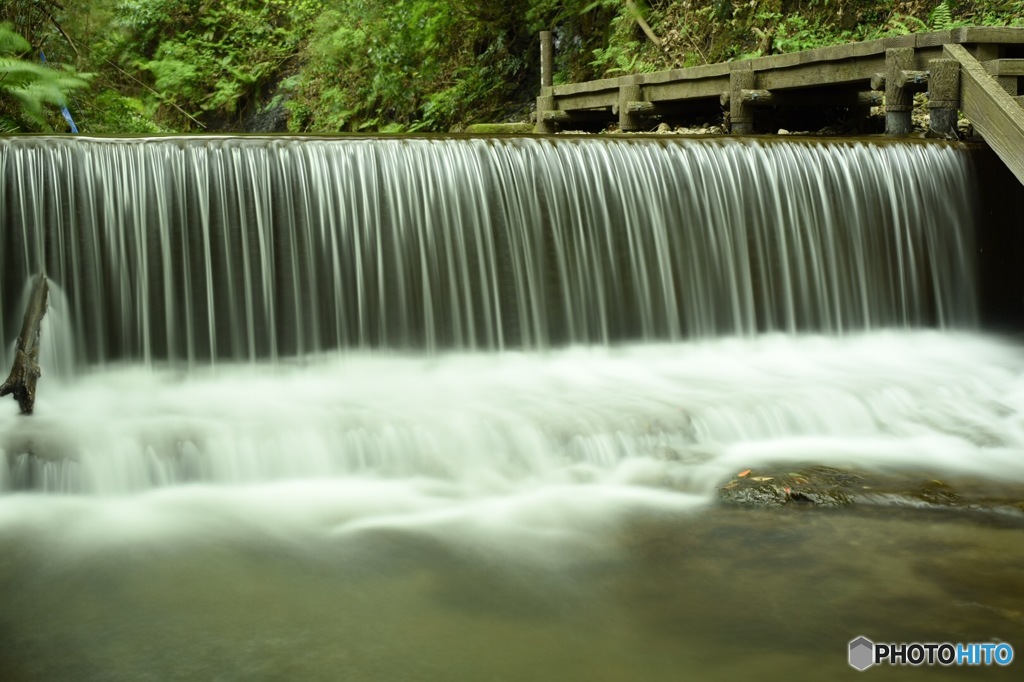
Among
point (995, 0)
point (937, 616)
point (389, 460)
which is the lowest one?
point (937, 616)

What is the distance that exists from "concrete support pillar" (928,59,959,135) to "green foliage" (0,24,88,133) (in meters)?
7.70

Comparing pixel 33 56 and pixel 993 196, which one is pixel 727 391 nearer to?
pixel 993 196

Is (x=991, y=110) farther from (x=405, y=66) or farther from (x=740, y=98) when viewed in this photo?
(x=405, y=66)

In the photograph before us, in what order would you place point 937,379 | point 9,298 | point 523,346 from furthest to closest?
1. point 523,346
2. point 937,379
3. point 9,298

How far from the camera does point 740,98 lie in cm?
1042

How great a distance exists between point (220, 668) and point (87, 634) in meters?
0.57

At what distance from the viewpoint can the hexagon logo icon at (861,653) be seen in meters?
3.29

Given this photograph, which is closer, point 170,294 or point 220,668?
point 220,668

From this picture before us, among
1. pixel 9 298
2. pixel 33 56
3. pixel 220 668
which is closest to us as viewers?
pixel 220 668

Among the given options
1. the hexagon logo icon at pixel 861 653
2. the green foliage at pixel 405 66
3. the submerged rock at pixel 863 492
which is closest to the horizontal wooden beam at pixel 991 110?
the submerged rock at pixel 863 492

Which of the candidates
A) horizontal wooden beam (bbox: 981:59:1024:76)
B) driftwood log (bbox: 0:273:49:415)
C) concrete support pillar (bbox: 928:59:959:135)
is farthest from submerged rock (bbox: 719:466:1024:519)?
concrete support pillar (bbox: 928:59:959:135)

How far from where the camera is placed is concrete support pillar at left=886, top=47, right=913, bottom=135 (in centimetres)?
894

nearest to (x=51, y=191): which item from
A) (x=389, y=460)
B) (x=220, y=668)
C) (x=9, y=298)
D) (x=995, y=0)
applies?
(x=9, y=298)

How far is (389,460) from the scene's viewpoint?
5.36 m
